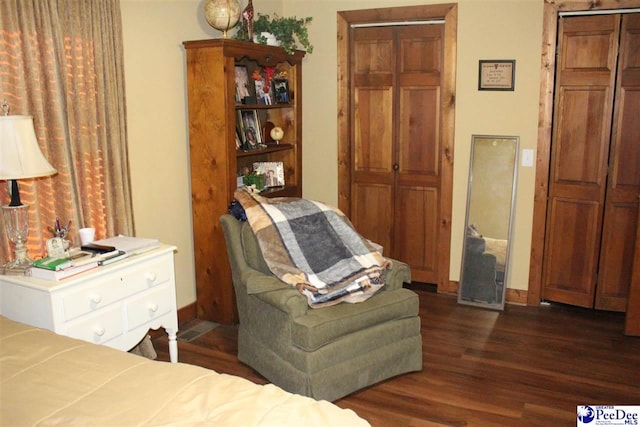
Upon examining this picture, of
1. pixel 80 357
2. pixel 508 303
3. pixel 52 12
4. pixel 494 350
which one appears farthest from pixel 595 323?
pixel 52 12

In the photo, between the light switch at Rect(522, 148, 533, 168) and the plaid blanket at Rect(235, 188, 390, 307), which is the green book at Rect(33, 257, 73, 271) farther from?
the light switch at Rect(522, 148, 533, 168)

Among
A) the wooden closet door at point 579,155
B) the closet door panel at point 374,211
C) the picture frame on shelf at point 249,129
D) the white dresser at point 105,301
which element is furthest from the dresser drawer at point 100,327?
the wooden closet door at point 579,155

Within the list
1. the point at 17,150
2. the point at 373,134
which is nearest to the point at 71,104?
the point at 17,150

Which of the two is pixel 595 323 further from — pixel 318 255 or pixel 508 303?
pixel 318 255

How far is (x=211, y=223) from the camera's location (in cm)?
384

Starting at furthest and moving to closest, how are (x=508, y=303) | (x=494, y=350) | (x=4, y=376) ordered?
1. (x=508, y=303)
2. (x=494, y=350)
3. (x=4, y=376)

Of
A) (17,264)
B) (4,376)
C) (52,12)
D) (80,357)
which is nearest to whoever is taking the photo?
(4,376)

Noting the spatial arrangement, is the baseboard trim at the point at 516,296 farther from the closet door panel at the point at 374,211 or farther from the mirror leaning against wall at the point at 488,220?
the closet door panel at the point at 374,211

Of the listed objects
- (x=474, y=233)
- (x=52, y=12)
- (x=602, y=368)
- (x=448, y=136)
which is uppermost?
(x=52, y=12)

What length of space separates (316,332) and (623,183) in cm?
245

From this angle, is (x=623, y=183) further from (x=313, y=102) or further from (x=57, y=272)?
(x=57, y=272)

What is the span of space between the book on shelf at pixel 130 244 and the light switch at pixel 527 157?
2600 mm

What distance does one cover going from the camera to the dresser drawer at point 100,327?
253 centimetres

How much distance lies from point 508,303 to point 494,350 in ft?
2.94
